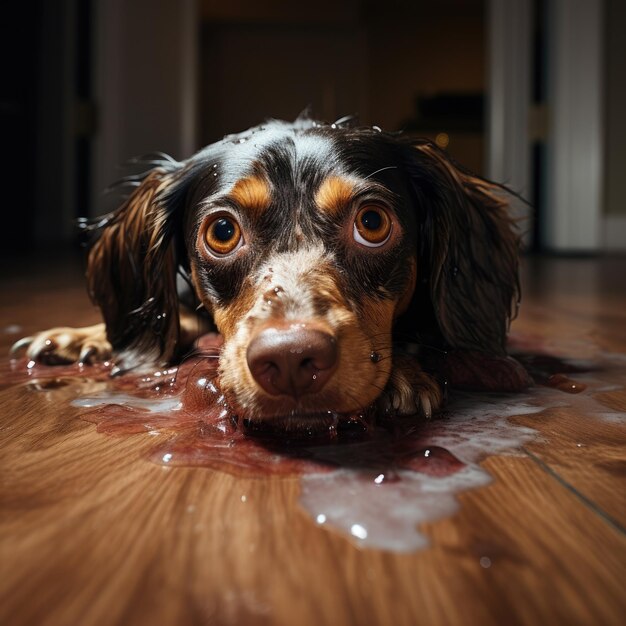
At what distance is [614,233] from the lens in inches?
269

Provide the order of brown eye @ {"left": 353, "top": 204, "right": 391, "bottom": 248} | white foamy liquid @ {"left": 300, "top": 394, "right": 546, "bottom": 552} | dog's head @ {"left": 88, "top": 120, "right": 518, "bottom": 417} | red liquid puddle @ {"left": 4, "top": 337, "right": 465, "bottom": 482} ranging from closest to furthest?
white foamy liquid @ {"left": 300, "top": 394, "right": 546, "bottom": 552}, red liquid puddle @ {"left": 4, "top": 337, "right": 465, "bottom": 482}, dog's head @ {"left": 88, "top": 120, "right": 518, "bottom": 417}, brown eye @ {"left": 353, "top": 204, "right": 391, "bottom": 248}

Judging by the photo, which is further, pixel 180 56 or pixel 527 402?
pixel 180 56

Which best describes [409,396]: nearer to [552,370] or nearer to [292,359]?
[292,359]

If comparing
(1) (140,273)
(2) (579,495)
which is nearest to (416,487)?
(2) (579,495)

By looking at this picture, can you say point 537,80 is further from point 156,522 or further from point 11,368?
point 156,522

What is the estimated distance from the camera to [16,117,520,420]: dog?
3.66ft

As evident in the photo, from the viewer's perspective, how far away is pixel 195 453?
1.04m

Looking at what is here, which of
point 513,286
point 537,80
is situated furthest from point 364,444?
point 537,80

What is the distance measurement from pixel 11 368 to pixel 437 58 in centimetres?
1277

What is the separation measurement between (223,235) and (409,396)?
19.2 inches

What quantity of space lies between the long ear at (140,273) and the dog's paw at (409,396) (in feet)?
2.10

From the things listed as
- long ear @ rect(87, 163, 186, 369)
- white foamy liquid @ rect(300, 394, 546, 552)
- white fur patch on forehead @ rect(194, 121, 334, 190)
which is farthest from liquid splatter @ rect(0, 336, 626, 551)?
white fur patch on forehead @ rect(194, 121, 334, 190)

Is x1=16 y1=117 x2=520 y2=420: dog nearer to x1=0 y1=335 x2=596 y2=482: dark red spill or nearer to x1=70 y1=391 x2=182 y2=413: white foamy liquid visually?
x1=0 y1=335 x2=596 y2=482: dark red spill

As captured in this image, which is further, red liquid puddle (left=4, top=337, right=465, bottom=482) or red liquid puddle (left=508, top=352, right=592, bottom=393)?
red liquid puddle (left=508, top=352, right=592, bottom=393)
